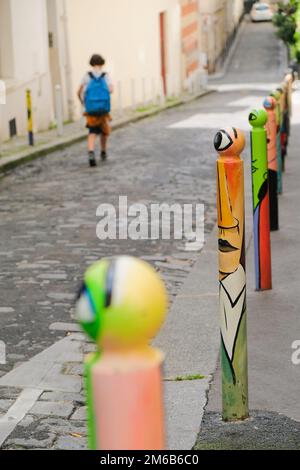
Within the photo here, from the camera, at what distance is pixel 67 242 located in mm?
8742

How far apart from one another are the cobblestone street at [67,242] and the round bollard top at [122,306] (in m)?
2.24

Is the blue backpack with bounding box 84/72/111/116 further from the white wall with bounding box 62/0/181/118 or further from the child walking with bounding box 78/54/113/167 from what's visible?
the white wall with bounding box 62/0/181/118

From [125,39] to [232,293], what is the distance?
30148 mm

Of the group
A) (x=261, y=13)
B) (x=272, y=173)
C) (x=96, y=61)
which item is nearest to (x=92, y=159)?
(x=96, y=61)

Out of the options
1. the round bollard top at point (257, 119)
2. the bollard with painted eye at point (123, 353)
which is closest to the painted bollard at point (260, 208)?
the round bollard top at point (257, 119)

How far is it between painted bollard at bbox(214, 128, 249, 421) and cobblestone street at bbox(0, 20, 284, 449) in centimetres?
63

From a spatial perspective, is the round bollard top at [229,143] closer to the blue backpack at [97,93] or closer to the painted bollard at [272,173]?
Answer: the painted bollard at [272,173]

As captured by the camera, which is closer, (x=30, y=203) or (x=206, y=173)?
(x=30, y=203)

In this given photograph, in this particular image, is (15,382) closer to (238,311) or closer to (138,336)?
(238,311)

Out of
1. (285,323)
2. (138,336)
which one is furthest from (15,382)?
(138,336)

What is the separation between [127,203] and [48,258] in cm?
295

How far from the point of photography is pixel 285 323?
19.0ft

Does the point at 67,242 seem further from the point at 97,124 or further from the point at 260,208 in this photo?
the point at 97,124

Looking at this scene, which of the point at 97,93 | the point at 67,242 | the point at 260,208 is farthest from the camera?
the point at 97,93
